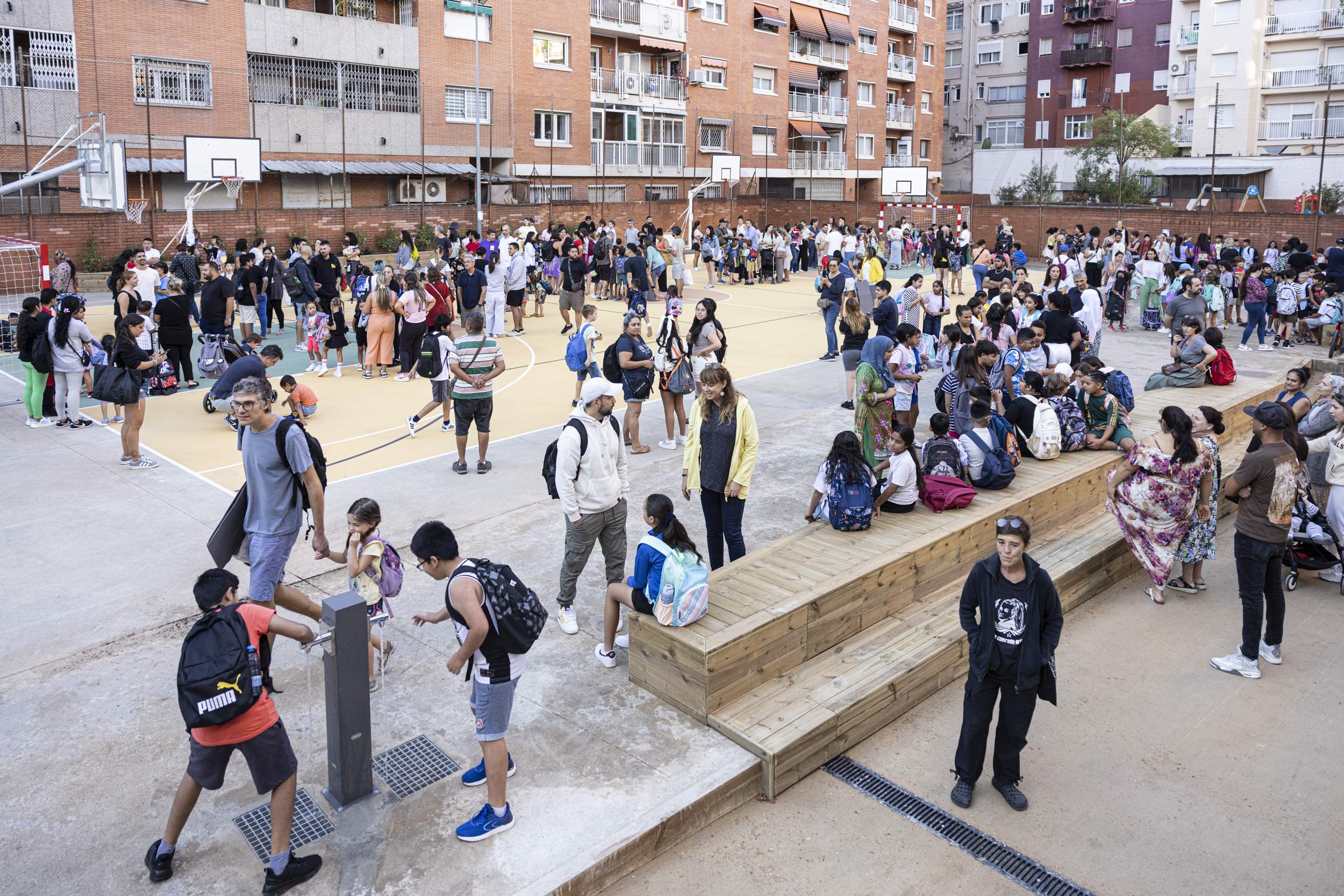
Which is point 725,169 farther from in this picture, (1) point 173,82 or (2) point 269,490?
(2) point 269,490

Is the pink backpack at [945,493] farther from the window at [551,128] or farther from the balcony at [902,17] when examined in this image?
the balcony at [902,17]

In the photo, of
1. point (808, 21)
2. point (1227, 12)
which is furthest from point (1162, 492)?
point (1227, 12)

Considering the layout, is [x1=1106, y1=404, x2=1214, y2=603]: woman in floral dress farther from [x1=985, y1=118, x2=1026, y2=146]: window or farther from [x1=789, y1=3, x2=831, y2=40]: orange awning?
[x1=985, y1=118, x2=1026, y2=146]: window

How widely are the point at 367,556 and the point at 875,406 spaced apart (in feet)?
18.4

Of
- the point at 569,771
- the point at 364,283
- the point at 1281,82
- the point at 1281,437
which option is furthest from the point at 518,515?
the point at 1281,82

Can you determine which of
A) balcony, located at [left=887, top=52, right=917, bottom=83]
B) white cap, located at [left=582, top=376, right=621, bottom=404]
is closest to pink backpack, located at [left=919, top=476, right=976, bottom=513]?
white cap, located at [left=582, top=376, right=621, bottom=404]

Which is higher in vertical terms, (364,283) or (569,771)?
(364,283)

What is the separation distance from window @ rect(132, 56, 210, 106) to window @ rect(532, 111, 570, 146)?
475 inches

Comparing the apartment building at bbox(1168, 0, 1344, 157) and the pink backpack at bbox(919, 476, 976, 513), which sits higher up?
the apartment building at bbox(1168, 0, 1344, 157)

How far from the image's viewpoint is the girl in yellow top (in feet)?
21.4

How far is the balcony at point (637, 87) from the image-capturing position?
141 feet

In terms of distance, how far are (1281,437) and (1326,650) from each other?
178cm

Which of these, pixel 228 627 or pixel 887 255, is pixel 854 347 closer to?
pixel 228 627

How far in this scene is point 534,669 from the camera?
7008 millimetres
